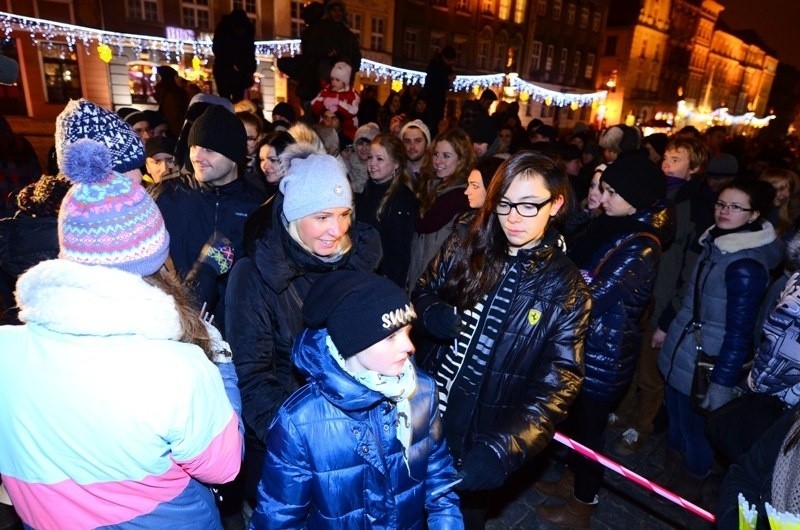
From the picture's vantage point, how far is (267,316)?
2.22 meters

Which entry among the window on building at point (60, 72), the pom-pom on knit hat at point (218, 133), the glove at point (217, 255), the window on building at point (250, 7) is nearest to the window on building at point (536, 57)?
the window on building at point (250, 7)

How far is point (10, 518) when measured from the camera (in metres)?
3.26

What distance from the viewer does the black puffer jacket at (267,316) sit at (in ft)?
7.11

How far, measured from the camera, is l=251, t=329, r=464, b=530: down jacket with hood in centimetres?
168

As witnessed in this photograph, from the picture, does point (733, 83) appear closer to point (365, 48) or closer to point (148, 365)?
point (365, 48)

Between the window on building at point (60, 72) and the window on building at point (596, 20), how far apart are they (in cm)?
4218

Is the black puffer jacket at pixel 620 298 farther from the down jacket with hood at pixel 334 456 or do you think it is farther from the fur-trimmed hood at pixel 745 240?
the down jacket with hood at pixel 334 456

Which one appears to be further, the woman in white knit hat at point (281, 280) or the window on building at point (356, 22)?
the window on building at point (356, 22)

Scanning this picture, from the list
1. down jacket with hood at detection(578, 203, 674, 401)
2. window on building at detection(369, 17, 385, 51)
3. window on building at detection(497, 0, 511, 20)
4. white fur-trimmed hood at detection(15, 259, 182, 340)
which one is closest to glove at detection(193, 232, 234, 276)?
white fur-trimmed hood at detection(15, 259, 182, 340)

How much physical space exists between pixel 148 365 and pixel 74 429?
0.89 ft

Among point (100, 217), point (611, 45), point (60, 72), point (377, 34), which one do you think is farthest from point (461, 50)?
point (100, 217)

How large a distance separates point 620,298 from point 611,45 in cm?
5778

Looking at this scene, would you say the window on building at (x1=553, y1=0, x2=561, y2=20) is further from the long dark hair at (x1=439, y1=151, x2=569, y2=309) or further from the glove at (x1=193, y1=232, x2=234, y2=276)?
the glove at (x1=193, y1=232, x2=234, y2=276)

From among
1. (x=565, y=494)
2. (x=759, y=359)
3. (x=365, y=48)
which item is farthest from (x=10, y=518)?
(x=365, y=48)
